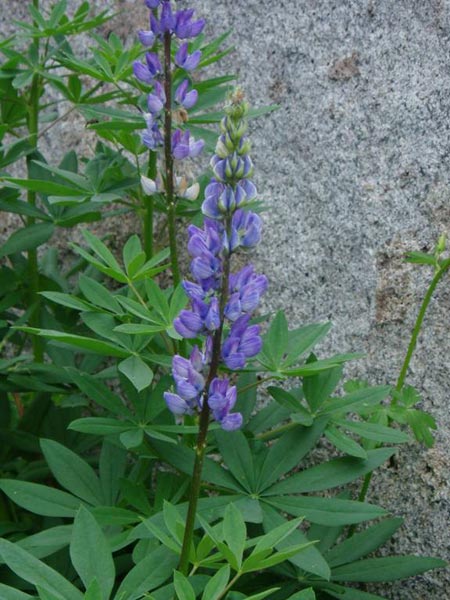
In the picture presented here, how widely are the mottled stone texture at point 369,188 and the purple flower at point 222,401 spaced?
0.82 m

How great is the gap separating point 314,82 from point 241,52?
0.82ft

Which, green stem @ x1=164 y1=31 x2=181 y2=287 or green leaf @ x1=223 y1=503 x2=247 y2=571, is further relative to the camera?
green stem @ x1=164 y1=31 x2=181 y2=287

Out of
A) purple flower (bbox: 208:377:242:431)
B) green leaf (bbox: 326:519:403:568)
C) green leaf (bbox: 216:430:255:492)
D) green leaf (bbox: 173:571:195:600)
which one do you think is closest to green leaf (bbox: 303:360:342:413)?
green leaf (bbox: 216:430:255:492)

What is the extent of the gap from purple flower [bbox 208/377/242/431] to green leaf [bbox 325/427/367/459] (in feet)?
1.50

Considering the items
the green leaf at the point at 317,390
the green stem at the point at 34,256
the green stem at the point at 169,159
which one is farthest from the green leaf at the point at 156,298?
the green stem at the point at 34,256

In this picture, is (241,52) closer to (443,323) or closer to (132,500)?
(443,323)

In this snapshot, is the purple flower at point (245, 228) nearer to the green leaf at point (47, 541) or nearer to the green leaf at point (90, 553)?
the green leaf at point (90, 553)

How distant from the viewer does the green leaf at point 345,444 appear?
5.79 ft

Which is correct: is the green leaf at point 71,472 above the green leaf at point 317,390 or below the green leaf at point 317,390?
below

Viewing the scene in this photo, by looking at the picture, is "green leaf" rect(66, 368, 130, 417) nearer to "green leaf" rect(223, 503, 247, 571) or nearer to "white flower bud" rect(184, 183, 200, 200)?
"white flower bud" rect(184, 183, 200, 200)

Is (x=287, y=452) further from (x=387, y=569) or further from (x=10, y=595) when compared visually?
(x=10, y=595)

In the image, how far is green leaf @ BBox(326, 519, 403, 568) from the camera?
1.89 meters

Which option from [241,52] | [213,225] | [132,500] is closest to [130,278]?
[132,500]

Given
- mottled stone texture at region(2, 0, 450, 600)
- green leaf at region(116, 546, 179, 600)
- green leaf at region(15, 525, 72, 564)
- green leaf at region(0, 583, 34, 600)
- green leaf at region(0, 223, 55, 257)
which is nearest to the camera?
green leaf at region(0, 583, 34, 600)
